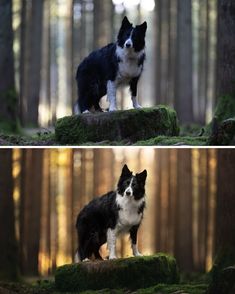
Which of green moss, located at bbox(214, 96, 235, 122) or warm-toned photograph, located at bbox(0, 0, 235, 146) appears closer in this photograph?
warm-toned photograph, located at bbox(0, 0, 235, 146)

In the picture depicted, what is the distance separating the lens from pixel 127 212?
6301mm

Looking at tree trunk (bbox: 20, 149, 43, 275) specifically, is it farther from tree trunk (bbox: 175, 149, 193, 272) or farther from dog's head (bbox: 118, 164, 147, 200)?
tree trunk (bbox: 175, 149, 193, 272)

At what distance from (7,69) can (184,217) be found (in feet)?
14.5

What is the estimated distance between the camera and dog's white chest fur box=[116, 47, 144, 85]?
6336 mm

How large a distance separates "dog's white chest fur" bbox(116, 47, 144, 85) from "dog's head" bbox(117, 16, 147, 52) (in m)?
0.05

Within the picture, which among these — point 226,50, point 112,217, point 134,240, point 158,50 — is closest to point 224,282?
point 134,240

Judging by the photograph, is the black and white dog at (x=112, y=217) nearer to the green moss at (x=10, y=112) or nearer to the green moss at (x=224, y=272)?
the green moss at (x=224, y=272)

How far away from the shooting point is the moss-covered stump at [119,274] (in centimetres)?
617

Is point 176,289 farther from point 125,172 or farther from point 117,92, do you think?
point 117,92

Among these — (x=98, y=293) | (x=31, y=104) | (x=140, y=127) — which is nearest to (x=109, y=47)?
(x=140, y=127)

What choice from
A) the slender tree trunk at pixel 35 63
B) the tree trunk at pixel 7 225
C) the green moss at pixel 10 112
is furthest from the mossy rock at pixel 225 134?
the slender tree trunk at pixel 35 63

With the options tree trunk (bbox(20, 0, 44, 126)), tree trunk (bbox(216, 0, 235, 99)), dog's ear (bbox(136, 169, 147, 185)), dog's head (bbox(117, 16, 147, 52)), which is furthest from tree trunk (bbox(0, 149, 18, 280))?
tree trunk (bbox(20, 0, 44, 126))

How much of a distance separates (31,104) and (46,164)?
895cm

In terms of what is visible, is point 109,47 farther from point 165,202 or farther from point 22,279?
point 22,279
